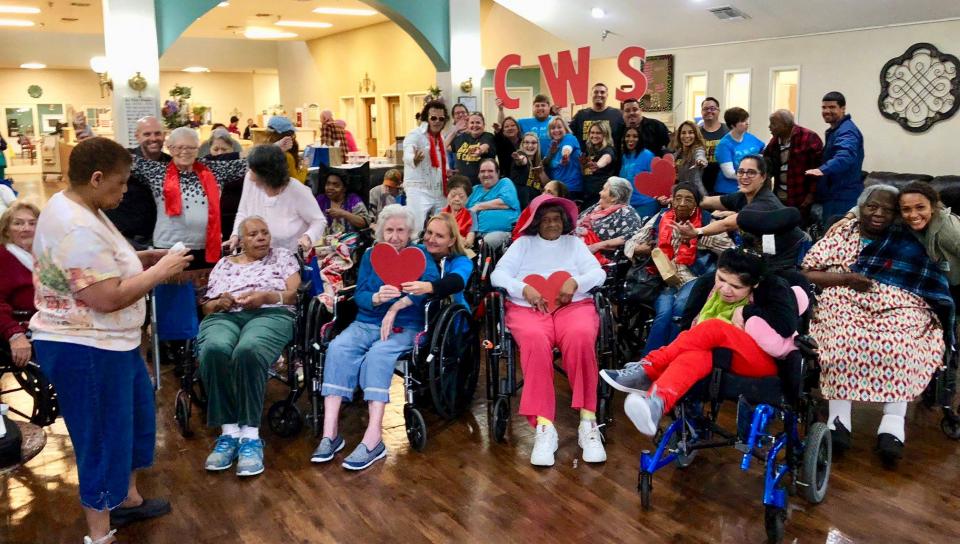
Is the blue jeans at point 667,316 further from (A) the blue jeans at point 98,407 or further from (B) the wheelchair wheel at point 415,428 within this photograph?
(A) the blue jeans at point 98,407

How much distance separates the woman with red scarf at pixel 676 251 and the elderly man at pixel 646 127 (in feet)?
5.40

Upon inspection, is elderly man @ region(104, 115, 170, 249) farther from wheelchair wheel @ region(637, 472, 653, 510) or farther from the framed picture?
the framed picture

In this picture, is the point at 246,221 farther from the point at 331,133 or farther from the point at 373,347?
the point at 331,133

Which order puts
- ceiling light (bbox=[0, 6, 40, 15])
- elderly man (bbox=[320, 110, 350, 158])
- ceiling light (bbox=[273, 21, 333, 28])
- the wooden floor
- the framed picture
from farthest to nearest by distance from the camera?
ceiling light (bbox=[273, 21, 333, 28]) < ceiling light (bbox=[0, 6, 40, 15]) < elderly man (bbox=[320, 110, 350, 158]) < the framed picture < the wooden floor

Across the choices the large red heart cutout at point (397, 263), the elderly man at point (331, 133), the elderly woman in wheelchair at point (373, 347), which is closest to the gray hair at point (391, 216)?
the elderly woman in wheelchair at point (373, 347)

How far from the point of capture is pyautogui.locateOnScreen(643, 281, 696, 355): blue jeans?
3.72 metres

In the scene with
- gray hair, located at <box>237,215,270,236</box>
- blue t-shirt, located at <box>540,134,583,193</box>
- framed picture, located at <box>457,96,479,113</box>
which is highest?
framed picture, located at <box>457,96,479,113</box>

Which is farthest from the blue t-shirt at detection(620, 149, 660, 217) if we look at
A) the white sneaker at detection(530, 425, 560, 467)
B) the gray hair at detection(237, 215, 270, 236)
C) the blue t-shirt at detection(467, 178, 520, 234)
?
the gray hair at detection(237, 215, 270, 236)

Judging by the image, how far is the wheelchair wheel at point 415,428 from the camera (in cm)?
330

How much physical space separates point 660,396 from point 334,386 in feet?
4.41

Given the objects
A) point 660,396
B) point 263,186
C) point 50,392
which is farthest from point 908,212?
point 50,392

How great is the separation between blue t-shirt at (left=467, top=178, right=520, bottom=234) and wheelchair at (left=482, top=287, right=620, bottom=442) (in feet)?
5.21

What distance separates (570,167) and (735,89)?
168 inches

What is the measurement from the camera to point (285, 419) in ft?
11.4
